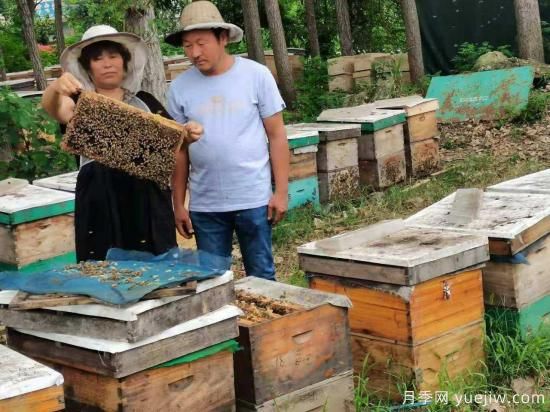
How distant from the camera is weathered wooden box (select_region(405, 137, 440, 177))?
749cm

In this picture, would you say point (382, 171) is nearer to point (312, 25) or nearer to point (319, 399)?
point (319, 399)

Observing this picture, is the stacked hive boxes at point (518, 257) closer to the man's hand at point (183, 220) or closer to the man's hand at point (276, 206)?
the man's hand at point (276, 206)

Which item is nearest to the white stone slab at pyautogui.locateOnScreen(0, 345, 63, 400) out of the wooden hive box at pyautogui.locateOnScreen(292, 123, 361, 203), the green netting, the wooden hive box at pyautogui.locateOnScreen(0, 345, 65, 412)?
the wooden hive box at pyautogui.locateOnScreen(0, 345, 65, 412)

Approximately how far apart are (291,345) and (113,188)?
91 cm

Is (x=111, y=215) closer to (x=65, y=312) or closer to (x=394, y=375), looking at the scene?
(x=65, y=312)

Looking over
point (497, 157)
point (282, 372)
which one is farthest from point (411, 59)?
point (282, 372)

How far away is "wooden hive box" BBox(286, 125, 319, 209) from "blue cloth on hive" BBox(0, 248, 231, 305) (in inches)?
135

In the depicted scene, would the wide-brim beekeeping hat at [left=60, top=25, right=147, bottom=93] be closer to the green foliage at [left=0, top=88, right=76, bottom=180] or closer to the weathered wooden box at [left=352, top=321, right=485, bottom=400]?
the weathered wooden box at [left=352, top=321, right=485, bottom=400]

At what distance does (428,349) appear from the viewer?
322 centimetres

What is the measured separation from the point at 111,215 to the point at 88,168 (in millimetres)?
201

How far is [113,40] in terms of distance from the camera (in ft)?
10.6

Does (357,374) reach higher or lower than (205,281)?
lower

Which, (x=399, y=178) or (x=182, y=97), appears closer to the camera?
(x=182, y=97)

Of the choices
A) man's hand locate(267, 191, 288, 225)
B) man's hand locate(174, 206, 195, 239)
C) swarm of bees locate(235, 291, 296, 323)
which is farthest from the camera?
man's hand locate(174, 206, 195, 239)
